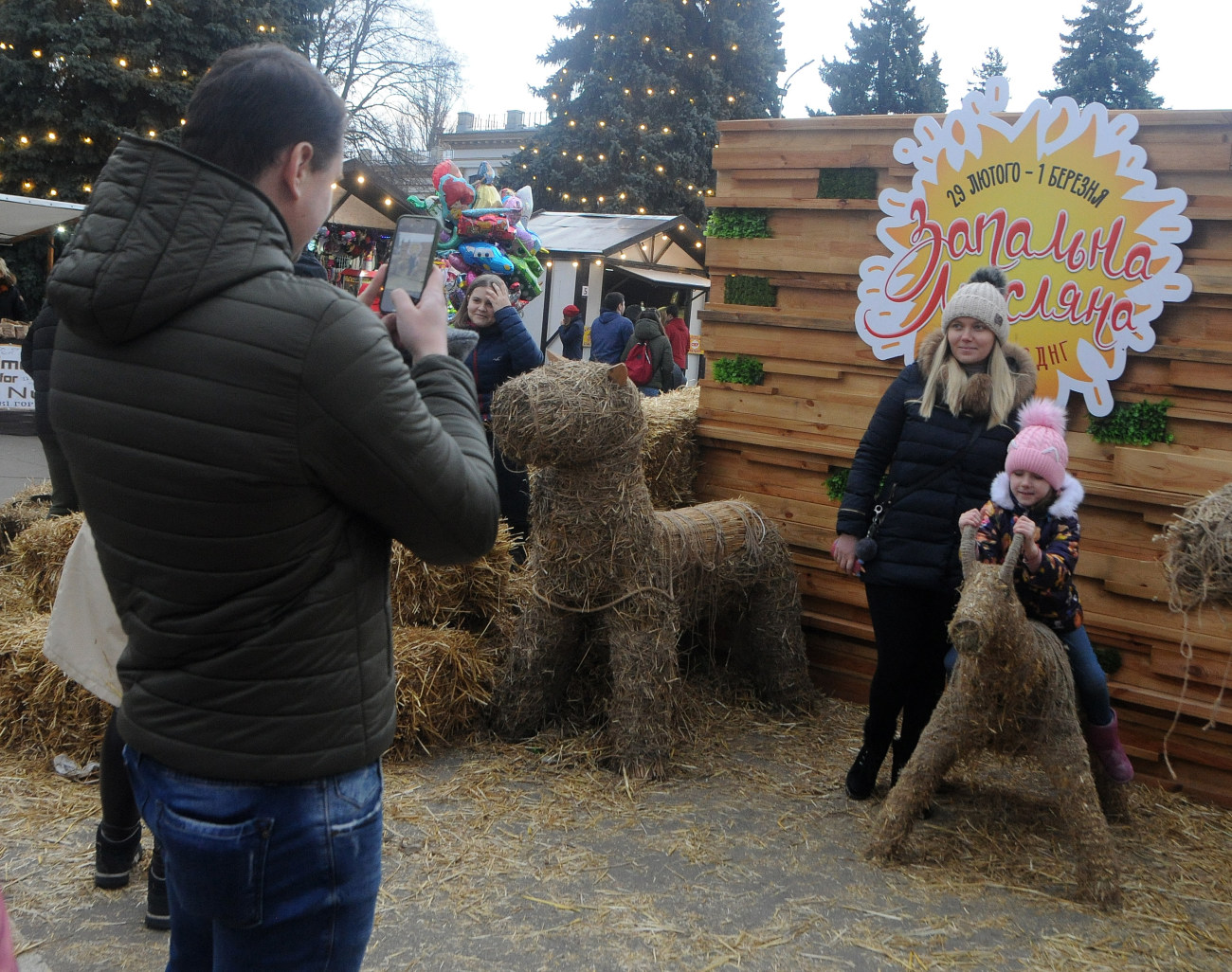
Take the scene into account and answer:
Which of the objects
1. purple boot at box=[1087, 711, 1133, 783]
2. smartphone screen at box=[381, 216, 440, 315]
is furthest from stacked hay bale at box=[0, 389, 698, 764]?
purple boot at box=[1087, 711, 1133, 783]

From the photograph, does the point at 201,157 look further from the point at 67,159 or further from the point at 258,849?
the point at 67,159

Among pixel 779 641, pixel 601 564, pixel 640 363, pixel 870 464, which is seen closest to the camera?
pixel 870 464

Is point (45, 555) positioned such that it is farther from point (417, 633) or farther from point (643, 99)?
point (643, 99)

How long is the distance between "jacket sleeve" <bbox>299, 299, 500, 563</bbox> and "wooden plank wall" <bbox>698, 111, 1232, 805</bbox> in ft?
10.8

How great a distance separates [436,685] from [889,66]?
3054 cm

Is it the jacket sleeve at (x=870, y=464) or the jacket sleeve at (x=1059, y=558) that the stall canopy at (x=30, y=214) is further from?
the jacket sleeve at (x=1059, y=558)

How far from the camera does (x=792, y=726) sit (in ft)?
16.3

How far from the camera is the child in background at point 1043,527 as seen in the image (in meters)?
3.43

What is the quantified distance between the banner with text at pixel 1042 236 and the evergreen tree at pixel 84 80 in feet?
54.6

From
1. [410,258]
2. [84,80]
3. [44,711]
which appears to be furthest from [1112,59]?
[410,258]

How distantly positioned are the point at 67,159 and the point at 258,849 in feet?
67.9

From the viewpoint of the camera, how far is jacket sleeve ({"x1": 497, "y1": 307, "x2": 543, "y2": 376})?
4910 millimetres

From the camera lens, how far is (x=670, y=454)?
5.53 meters

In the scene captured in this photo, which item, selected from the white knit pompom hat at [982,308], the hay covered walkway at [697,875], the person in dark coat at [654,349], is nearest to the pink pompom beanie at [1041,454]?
the white knit pompom hat at [982,308]
